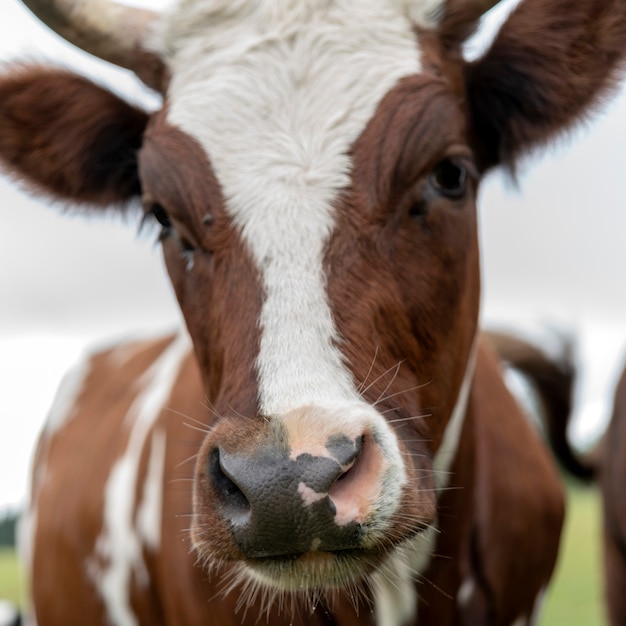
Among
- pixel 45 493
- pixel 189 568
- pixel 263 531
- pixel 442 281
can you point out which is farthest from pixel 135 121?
pixel 45 493

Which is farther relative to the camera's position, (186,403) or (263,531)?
(186,403)

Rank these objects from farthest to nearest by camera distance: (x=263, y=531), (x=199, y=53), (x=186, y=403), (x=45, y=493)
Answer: (x=45, y=493) → (x=186, y=403) → (x=199, y=53) → (x=263, y=531)

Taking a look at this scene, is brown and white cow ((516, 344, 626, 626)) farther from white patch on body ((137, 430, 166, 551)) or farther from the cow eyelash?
the cow eyelash

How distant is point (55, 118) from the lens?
3482 mm

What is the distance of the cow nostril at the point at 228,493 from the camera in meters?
2.28

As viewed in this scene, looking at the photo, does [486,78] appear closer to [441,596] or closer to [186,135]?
[186,135]

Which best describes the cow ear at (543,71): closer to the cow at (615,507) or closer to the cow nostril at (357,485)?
the cow nostril at (357,485)

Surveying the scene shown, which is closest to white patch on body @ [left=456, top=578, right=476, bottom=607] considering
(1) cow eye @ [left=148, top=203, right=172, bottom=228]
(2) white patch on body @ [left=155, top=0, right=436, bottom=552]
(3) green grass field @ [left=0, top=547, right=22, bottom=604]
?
(2) white patch on body @ [left=155, top=0, right=436, bottom=552]

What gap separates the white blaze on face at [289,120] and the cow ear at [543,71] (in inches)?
11.5

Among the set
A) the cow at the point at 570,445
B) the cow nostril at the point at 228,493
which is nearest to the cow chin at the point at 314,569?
the cow nostril at the point at 228,493

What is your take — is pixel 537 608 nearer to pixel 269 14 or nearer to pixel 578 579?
pixel 269 14

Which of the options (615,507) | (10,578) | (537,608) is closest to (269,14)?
(537,608)

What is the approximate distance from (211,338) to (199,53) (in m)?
0.90

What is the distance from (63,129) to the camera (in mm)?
3488
